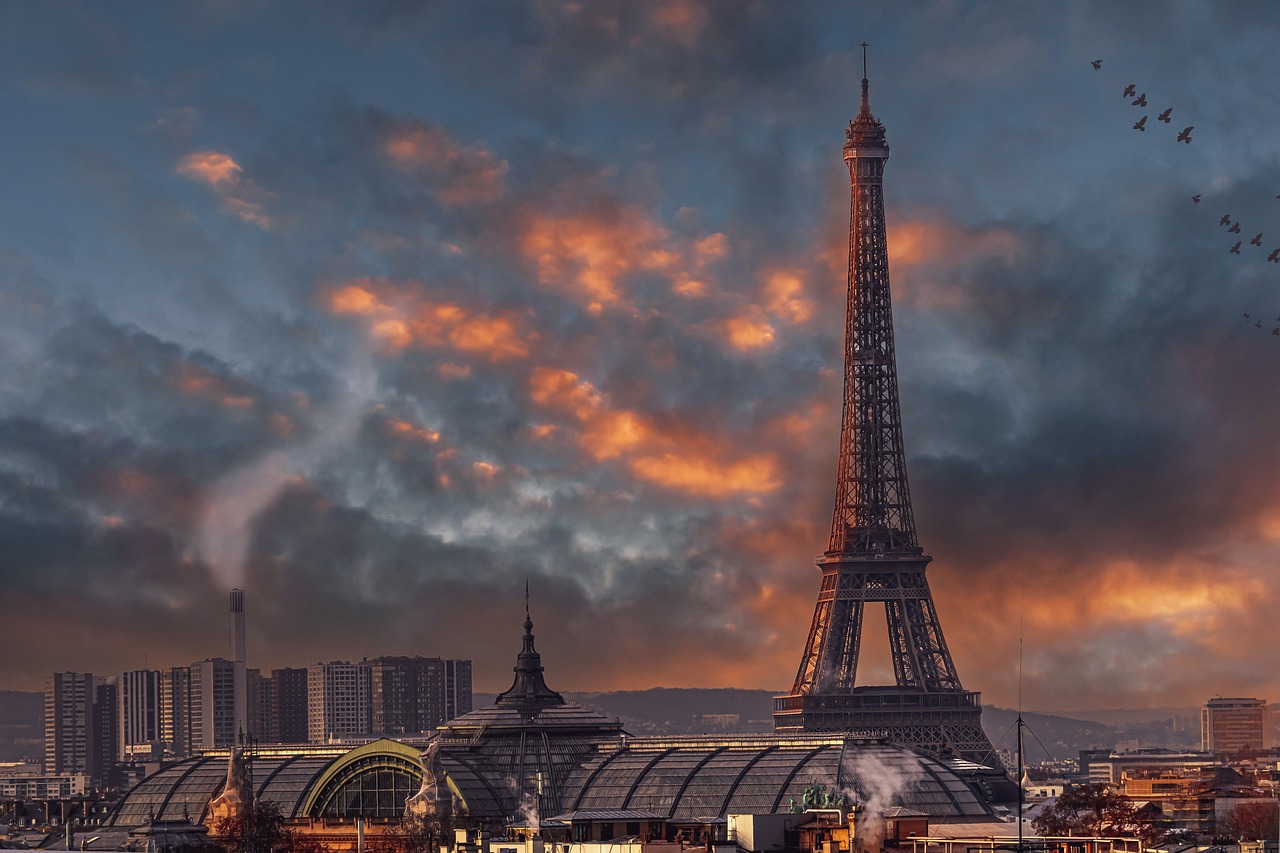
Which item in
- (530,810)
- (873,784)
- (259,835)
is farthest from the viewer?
(530,810)

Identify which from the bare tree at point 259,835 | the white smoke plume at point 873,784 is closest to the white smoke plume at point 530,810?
the bare tree at point 259,835

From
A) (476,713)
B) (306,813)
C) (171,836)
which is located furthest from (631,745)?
→ (171,836)

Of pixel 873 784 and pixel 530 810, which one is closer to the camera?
pixel 873 784

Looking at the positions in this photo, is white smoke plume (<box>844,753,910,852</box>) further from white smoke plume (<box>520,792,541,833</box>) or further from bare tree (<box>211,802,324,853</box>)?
bare tree (<box>211,802,324,853</box>)

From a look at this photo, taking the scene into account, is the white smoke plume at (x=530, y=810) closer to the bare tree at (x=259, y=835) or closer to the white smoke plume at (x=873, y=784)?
the bare tree at (x=259, y=835)

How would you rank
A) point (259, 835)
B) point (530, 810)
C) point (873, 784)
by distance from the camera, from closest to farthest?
point (259, 835) → point (873, 784) → point (530, 810)

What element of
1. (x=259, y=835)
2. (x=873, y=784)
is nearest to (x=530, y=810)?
(x=259, y=835)

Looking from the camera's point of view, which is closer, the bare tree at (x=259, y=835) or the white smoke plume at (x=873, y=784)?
the white smoke plume at (x=873, y=784)

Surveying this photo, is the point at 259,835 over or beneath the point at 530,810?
beneath

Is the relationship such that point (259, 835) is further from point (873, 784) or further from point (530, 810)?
point (873, 784)
